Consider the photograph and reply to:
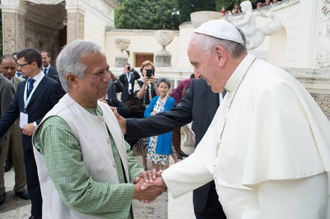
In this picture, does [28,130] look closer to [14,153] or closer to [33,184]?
[33,184]

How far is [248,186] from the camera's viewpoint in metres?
1.47

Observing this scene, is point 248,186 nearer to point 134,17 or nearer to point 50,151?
point 50,151

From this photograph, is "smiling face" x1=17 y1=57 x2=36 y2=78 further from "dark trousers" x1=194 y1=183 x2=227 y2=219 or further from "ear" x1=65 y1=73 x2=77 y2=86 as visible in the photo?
"dark trousers" x1=194 y1=183 x2=227 y2=219

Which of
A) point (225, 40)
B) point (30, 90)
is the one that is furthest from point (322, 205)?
point (30, 90)

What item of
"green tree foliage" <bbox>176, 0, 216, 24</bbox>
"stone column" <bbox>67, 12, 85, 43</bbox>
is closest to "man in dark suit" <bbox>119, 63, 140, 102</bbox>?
"stone column" <bbox>67, 12, 85, 43</bbox>

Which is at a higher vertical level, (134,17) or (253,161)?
(134,17)

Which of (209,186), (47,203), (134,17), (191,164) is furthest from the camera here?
(134,17)

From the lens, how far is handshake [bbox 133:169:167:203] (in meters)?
1.86

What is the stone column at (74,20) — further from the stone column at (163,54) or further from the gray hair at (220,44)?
the gray hair at (220,44)

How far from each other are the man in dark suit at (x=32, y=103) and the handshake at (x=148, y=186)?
192cm

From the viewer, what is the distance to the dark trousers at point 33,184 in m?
3.44

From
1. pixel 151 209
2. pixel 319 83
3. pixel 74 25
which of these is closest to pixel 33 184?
pixel 151 209

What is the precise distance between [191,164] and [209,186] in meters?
0.37

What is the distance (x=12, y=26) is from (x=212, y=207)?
18.0m
